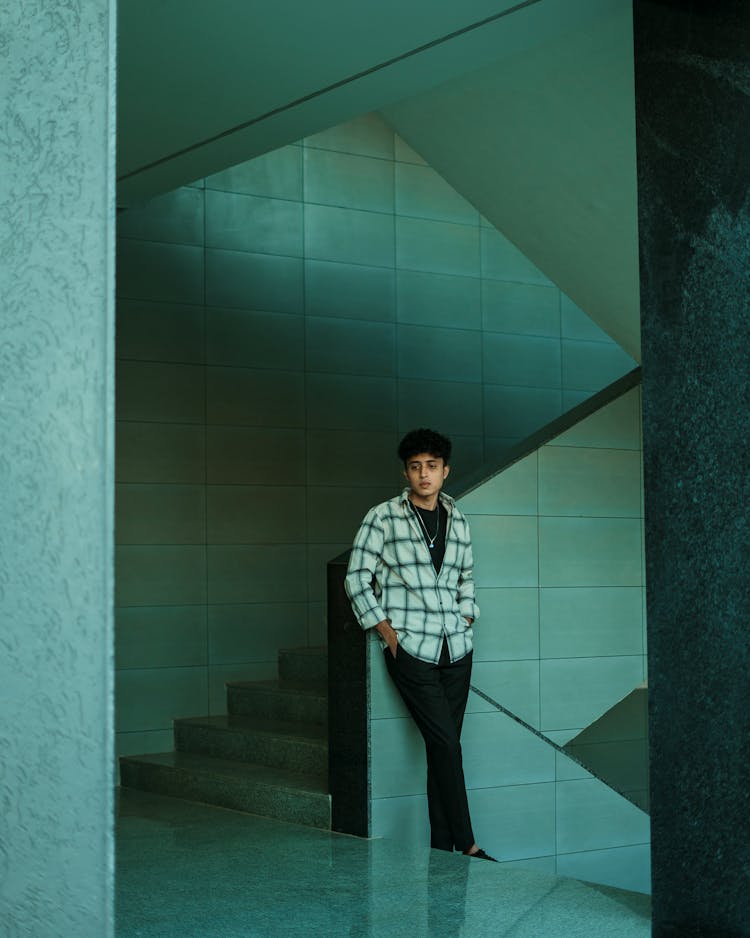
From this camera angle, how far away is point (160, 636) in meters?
7.02

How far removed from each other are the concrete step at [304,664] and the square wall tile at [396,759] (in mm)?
1681

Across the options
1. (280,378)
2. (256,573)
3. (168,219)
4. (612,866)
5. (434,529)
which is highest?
(168,219)

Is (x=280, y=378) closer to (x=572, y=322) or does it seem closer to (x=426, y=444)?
(x=572, y=322)

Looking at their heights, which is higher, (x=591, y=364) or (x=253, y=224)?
(x=253, y=224)

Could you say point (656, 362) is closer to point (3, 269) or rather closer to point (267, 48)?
point (267, 48)

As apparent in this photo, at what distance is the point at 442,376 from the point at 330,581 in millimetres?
3211

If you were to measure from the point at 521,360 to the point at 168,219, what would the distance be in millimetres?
2776

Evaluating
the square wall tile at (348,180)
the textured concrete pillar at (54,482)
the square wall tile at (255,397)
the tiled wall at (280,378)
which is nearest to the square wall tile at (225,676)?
the tiled wall at (280,378)

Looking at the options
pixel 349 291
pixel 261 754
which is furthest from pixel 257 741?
pixel 349 291

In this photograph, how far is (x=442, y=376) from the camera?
8273mm

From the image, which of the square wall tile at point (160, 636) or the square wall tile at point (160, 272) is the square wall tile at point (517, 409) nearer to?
the square wall tile at point (160, 272)

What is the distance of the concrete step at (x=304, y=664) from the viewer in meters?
6.95

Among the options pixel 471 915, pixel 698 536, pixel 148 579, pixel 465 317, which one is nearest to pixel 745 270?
pixel 698 536

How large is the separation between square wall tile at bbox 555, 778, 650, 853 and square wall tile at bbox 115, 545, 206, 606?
2551 millimetres
